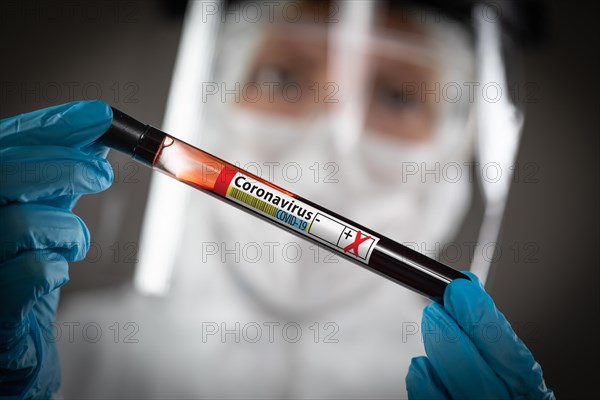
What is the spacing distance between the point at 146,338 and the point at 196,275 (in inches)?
9.9

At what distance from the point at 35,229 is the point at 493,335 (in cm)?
81

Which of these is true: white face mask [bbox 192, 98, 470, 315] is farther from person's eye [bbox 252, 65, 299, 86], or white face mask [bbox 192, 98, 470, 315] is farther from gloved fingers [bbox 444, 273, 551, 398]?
gloved fingers [bbox 444, 273, 551, 398]

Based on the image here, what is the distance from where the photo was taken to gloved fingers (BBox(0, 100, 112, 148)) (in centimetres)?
81

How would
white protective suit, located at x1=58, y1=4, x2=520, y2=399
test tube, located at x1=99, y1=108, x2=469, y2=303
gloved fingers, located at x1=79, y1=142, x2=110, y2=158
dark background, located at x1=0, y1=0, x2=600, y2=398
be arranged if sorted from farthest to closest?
dark background, located at x1=0, y1=0, x2=600, y2=398
white protective suit, located at x1=58, y1=4, x2=520, y2=399
gloved fingers, located at x1=79, y1=142, x2=110, y2=158
test tube, located at x1=99, y1=108, x2=469, y2=303

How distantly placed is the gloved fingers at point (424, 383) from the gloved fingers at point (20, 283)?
0.69m

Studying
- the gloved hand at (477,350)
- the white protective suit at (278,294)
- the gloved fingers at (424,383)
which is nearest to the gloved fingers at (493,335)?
the gloved hand at (477,350)

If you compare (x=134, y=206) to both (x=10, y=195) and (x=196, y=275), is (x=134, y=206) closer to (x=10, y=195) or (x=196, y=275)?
(x=196, y=275)

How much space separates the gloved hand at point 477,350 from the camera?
2.69 ft

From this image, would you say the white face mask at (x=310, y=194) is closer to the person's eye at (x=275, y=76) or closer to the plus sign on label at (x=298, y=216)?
the person's eye at (x=275, y=76)

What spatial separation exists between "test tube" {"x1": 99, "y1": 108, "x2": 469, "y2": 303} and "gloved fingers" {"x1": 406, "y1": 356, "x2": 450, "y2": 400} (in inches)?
7.7

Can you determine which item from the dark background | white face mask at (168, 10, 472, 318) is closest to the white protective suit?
white face mask at (168, 10, 472, 318)

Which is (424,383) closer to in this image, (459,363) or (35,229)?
(459,363)

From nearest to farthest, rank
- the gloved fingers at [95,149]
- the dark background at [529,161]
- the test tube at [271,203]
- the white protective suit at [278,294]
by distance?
the test tube at [271,203] < the gloved fingers at [95,149] < the white protective suit at [278,294] < the dark background at [529,161]

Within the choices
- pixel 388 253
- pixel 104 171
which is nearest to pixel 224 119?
pixel 104 171
